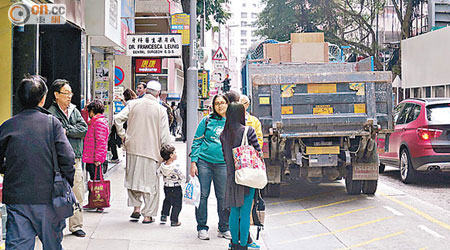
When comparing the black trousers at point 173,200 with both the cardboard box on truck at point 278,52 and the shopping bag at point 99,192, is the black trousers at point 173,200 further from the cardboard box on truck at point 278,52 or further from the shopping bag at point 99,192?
the cardboard box on truck at point 278,52

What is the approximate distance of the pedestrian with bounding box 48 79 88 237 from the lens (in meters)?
6.97

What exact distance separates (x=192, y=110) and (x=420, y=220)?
14.0ft

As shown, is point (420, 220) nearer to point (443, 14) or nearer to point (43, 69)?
point (43, 69)

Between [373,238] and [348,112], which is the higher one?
[348,112]

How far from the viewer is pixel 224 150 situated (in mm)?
6750

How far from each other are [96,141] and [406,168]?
278 inches

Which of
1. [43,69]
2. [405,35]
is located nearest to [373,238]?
[43,69]

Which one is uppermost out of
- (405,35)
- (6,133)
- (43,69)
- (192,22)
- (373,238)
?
(405,35)

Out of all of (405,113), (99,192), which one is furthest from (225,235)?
(405,113)

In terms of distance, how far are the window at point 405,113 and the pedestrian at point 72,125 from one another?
26.1 ft

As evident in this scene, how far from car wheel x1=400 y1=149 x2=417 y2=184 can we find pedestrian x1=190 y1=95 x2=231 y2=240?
20.6 feet

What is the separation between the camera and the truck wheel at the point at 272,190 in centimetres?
1104

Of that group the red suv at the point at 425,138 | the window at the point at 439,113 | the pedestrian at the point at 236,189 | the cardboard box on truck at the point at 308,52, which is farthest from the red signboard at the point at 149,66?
the pedestrian at the point at 236,189

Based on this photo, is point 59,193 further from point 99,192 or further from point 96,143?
point 99,192
